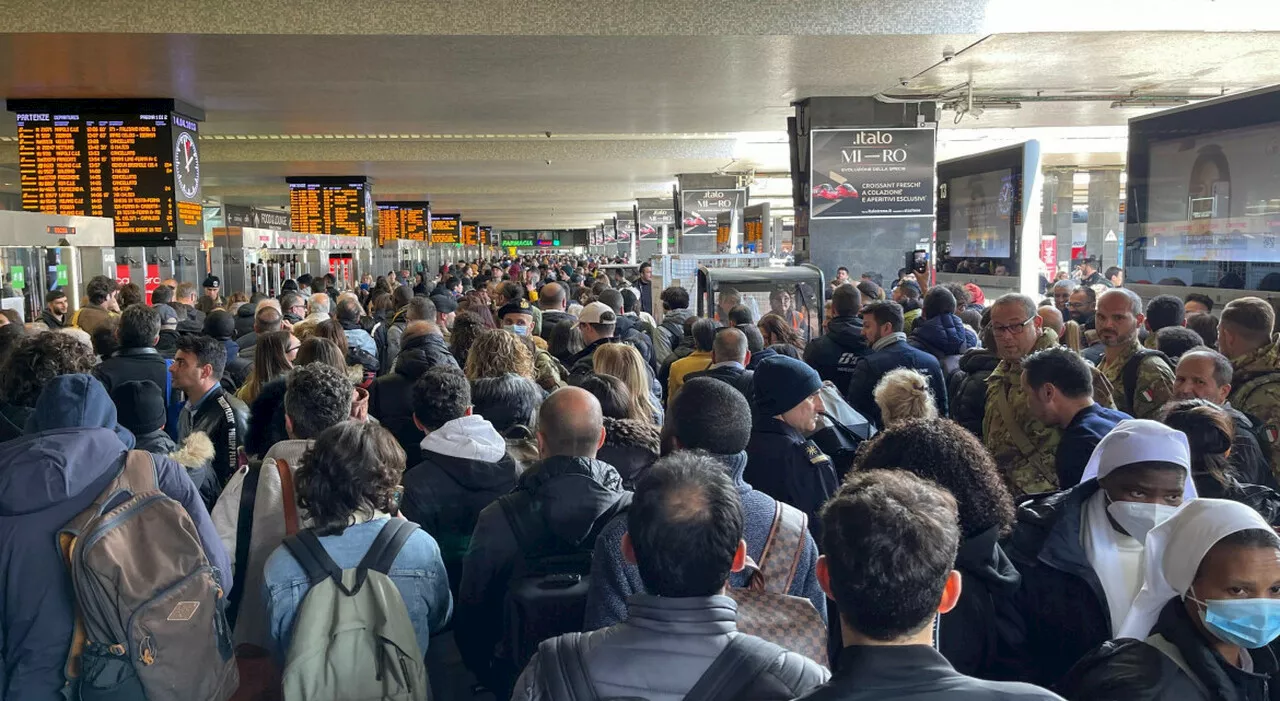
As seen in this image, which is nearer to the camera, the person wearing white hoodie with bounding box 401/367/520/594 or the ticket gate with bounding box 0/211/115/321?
the person wearing white hoodie with bounding box 401/367/520/594

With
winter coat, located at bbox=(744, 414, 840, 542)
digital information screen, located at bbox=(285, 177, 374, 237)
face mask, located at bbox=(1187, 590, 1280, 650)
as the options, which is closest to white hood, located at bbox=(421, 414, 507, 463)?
winter coat, located at bbox=(744, 414, 840, 542)

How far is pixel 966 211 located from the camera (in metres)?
13.1

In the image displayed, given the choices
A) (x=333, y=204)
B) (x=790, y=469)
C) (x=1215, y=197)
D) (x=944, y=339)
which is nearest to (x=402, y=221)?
(x=333, y=204)

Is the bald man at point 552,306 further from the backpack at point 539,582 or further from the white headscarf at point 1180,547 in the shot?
the white headscarf at point 1180,547

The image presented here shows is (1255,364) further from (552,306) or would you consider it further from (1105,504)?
(552,306)

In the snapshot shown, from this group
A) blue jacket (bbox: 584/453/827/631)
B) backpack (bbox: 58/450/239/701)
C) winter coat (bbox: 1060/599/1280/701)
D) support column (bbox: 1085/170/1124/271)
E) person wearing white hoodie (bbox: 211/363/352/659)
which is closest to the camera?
winter coat (bbox: 1060/599/1280/701)

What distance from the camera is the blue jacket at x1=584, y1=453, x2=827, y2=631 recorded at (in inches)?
102

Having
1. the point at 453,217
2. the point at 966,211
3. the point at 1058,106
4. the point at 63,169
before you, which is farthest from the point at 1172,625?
the point at 453,217

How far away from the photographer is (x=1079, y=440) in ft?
12.1

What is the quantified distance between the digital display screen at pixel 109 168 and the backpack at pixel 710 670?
12676mm

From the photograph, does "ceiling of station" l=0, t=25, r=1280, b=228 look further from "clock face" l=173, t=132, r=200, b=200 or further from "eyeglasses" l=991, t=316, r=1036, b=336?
"eyeglasses" l=991, t=316, r=1036, b=336

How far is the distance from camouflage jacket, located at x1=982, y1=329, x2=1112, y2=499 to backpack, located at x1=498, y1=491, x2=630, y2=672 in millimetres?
1890

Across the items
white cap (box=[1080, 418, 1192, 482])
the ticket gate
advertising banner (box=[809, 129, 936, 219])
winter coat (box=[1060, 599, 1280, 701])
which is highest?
advertising banner (box=[809, 129, 936, 219])

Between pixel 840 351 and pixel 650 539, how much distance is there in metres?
5.19
